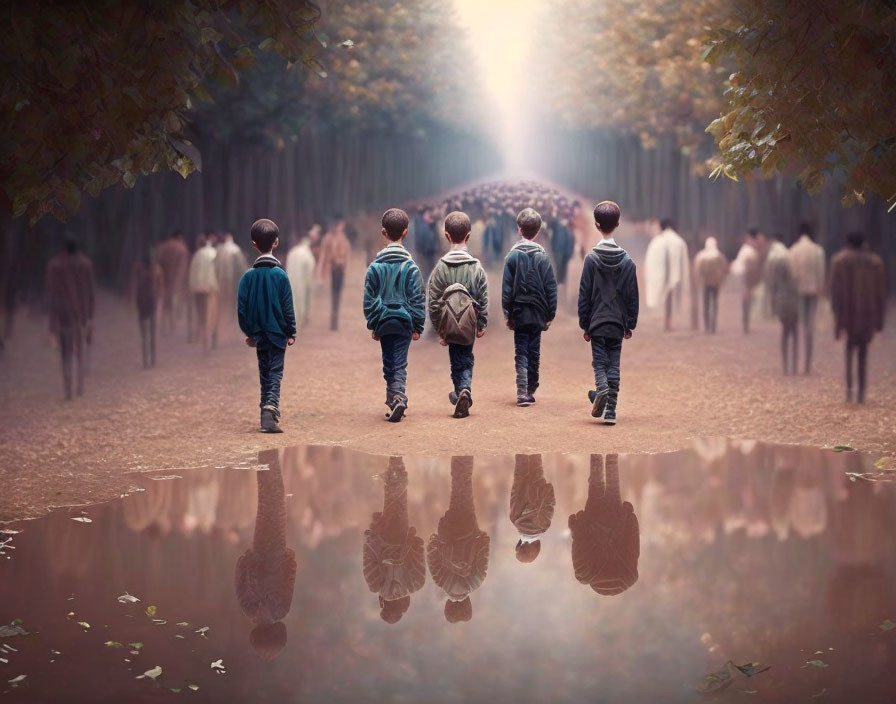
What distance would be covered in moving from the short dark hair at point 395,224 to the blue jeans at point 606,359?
2.14 meters

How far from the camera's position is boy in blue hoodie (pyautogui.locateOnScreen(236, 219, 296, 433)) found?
12570 millimetres

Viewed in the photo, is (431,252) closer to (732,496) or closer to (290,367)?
(290,367)

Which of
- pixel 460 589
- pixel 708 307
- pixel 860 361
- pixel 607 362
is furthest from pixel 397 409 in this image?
pixel 708 307

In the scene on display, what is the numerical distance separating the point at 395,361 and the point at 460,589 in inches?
242

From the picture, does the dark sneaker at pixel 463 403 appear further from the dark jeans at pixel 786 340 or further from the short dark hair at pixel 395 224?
the dark jeans at pixel 786 340

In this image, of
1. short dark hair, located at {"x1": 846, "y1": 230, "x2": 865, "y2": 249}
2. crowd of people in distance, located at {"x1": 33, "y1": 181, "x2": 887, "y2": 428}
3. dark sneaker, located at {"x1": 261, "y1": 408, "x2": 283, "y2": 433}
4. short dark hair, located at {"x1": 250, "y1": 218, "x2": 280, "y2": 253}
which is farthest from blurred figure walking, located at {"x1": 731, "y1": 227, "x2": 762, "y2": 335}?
short dark hair, located at {"x1": 250, "y1": 218, "x2": 280, "y2": 253}

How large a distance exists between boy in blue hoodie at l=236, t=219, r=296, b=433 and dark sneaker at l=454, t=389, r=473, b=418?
6.43ft

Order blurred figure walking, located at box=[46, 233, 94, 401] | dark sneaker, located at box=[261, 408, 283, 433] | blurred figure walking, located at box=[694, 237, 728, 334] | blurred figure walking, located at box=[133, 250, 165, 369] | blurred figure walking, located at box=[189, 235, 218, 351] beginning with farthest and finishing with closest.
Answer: blurred figure walking, located at box=[694, 237, 728, 334] → blurred figure walking, located at box=[189, 235, 218, 351] → blurred figure walking, located at box=[133, 250, 165, 369] → blurred figure walking, located at box=[46, 233, 94, 401] → dark sneaker, located at box=[261, 408, 283, 433]

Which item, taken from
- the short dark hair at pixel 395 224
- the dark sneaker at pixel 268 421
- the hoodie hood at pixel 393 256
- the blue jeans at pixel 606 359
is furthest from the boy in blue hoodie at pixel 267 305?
the blue jeans at pixel 606 359

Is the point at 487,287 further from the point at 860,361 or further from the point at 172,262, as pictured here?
the point at 172,262

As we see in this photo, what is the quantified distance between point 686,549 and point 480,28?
5255 centimetres

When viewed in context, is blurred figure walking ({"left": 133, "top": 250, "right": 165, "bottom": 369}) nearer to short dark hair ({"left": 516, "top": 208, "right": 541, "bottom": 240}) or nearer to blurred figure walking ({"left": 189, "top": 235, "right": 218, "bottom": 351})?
blurred figure walking ({"left": 189, "top": 235, "right": 218, "bottom": 351})

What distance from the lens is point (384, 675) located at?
6000 mm

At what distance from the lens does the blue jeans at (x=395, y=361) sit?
43.5 feet
